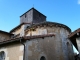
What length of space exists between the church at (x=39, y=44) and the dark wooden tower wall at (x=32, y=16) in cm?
300

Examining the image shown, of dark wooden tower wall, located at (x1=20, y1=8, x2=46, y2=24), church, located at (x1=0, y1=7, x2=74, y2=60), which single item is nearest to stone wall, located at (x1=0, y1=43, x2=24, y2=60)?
church, located at (x1=0, y1=7, x2=74, y2=60)

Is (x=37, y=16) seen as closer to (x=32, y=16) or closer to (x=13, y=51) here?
(x=32, y=16)

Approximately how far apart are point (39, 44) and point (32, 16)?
9628 mm

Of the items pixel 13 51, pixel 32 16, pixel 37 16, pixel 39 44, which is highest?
pixel 37 16

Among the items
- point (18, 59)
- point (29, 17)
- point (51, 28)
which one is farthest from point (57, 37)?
point (29, 17)

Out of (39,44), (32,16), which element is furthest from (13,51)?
(32,16)

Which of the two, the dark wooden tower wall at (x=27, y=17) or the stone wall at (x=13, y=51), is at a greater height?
the dark wooden tower wall at (x=27, y=17)

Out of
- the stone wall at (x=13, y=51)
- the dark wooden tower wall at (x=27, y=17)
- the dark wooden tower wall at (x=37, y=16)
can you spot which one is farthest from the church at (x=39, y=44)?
the dark wooden tower wall at (x=37, y=16)

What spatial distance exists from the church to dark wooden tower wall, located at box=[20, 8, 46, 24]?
3.00 meters

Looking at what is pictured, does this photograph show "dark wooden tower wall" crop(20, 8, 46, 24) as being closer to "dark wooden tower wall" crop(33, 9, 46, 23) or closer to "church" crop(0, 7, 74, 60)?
"dark wooden tower wall" crop(33, 9, 46, 23)

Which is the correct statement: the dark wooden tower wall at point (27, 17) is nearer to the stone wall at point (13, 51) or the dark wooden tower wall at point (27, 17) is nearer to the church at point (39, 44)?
the church at point (39, 44)

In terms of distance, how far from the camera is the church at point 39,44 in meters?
8.14

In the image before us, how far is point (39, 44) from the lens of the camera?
9.07 m

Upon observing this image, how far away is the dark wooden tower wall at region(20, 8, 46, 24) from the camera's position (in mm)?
18175
